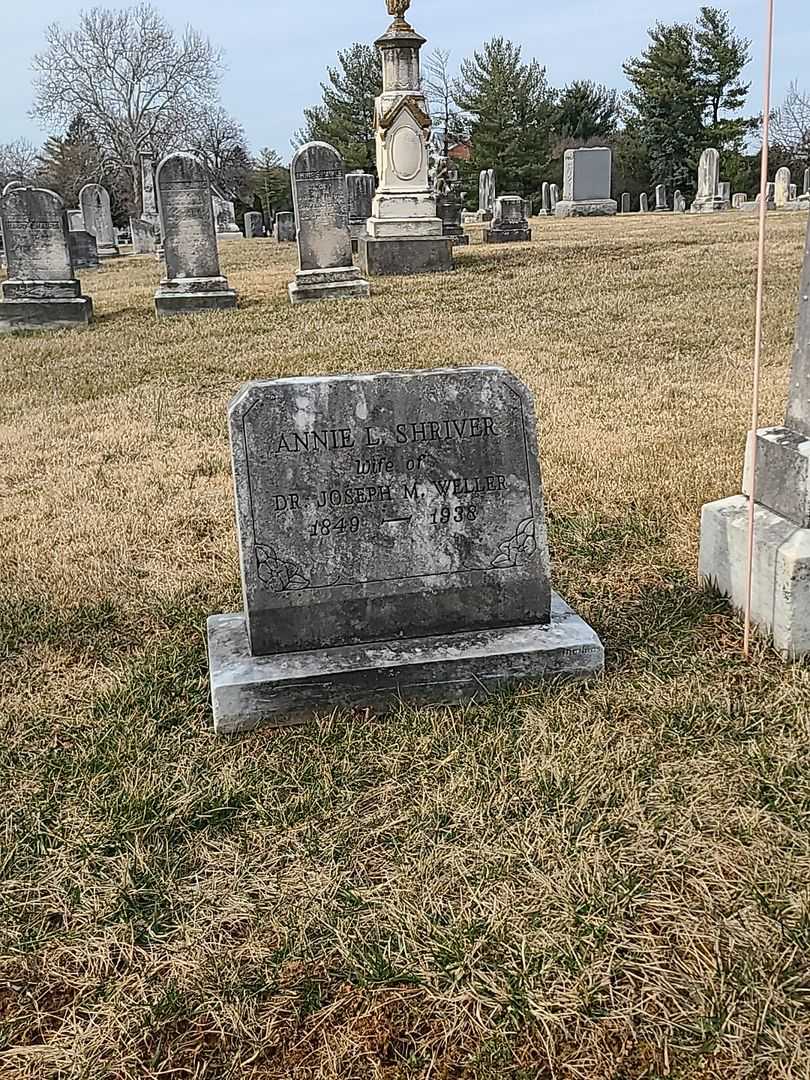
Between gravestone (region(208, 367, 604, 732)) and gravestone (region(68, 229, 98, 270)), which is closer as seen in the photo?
gravestone (region(208, 367, 604, 732))

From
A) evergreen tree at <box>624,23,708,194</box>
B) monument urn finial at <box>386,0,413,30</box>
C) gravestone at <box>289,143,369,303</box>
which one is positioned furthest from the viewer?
evergreen tree at <box>624,23,708,194</box>

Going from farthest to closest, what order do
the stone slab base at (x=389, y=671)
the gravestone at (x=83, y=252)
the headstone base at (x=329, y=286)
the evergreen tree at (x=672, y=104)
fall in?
1. the evergreen tree at (x=672, y=104)
2. the gravestone at (x=83, y=252)
3. the headstone base at (x=329, y=286)
4. the stone slab base at (x=389, y=671)

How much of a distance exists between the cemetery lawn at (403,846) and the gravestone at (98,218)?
27753 mm

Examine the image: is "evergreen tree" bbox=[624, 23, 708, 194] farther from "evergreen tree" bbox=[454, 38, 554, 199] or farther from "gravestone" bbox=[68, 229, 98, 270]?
"gravestone" bbox=[68, 229, 98, 270]

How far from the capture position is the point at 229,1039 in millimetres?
1969

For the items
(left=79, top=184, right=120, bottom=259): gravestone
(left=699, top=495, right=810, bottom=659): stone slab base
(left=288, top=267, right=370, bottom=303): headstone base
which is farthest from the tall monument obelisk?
(left=79, top=184, right=120, bottom=259): gravestone

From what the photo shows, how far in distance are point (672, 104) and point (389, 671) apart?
49716mm

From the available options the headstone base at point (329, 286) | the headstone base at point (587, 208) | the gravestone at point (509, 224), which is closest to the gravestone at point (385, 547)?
the headstone base at point (329, 286)

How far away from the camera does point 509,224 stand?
20.3 m

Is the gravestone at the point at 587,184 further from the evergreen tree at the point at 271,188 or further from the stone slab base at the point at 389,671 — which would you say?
the stone slab base at the point at 389,671

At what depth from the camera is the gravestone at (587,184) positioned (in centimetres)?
3403

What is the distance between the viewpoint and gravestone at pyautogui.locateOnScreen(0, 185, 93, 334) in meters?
12.7

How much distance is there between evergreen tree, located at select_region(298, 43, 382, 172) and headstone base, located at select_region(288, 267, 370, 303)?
121 ft

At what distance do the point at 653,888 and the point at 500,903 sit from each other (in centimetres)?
39
